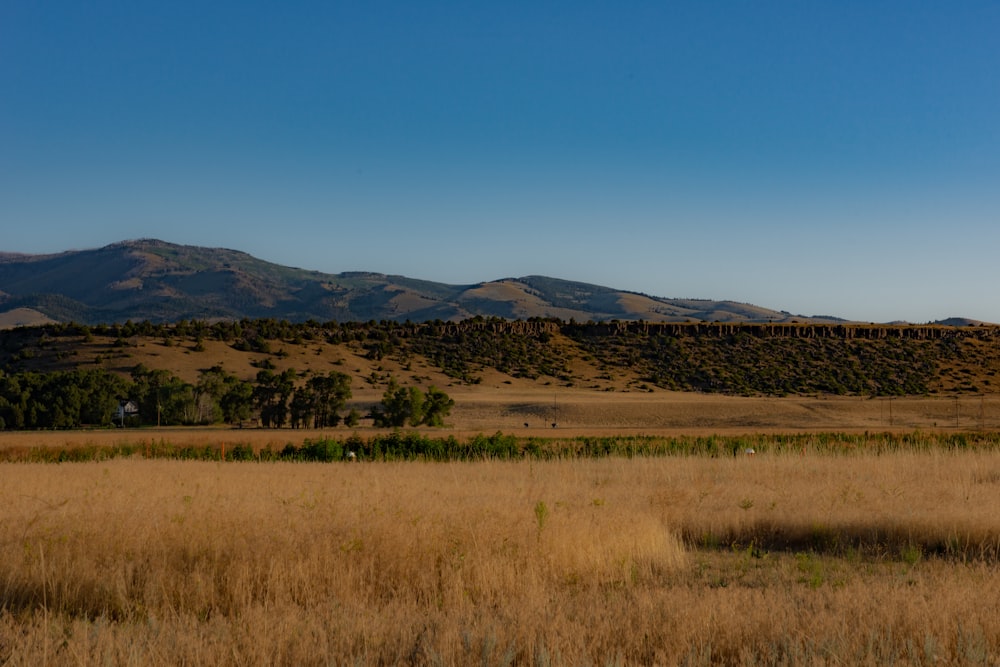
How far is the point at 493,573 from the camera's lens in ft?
31.9

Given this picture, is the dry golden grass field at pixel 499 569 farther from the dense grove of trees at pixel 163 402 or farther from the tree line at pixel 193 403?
the dense grove of trees at pixel 163 402

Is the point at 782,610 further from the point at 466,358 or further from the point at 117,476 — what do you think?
the point at 466,358

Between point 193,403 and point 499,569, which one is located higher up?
point 499,569

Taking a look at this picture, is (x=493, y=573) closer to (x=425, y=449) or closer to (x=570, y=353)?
(x=425, y=449)

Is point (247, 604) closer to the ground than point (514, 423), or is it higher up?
higher up

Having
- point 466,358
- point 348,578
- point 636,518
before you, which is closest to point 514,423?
point 466,358

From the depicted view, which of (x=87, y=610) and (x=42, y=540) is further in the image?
(x=42, y=540)

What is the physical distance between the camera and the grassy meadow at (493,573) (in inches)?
275

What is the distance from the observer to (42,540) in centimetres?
1064

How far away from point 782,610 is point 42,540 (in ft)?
29.4

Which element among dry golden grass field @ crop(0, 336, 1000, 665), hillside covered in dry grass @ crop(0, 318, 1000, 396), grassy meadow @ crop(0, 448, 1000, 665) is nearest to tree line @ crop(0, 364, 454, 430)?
hillside covered in dry grass @ crop(0, 318, 1000, 396)

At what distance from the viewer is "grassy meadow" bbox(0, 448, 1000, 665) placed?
22.9ft

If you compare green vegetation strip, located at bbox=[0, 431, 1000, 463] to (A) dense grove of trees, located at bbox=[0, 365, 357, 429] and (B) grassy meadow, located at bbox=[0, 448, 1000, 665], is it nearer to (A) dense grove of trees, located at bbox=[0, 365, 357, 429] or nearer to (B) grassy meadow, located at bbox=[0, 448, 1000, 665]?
(B) grassy meadow, located at bbox=[0, 448, 1000, 665]

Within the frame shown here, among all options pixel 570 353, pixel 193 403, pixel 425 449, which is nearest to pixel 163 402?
pixel 193 403
